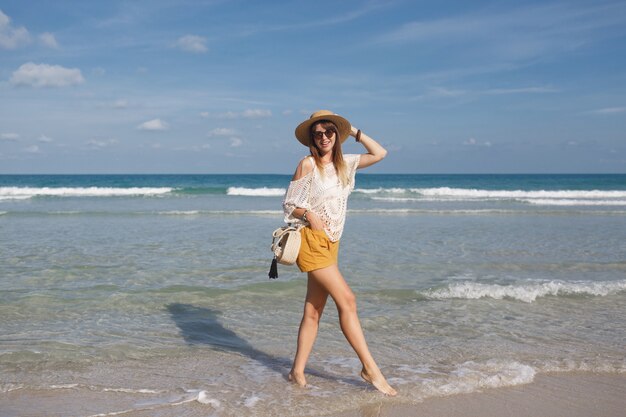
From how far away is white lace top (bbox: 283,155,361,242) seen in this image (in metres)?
4.21

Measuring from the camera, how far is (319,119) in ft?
13.7

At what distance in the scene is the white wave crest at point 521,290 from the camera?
757 centimetres

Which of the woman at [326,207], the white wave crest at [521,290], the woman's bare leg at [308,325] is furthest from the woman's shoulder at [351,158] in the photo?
the white wave crest at [521,290]

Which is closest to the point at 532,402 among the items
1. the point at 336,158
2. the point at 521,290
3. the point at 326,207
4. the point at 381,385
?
the point at 381,385

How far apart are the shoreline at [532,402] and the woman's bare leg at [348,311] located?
182 millimetres

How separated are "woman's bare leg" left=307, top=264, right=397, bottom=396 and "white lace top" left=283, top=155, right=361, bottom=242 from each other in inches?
11.3

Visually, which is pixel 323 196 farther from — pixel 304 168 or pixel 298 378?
pixel 298 378

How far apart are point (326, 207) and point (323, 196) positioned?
9 centimetres

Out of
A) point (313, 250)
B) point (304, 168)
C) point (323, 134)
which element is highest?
point (323, 134)

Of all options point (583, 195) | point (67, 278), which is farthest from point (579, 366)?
point (583, 195)

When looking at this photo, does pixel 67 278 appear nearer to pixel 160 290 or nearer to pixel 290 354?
pixel 160 290

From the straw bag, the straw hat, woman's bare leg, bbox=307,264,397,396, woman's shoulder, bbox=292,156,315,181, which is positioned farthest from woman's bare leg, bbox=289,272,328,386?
the straw hat

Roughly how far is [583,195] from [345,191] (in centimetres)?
3799

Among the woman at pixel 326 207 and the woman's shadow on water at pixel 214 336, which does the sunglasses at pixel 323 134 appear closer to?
the woman at pixel 326 207
